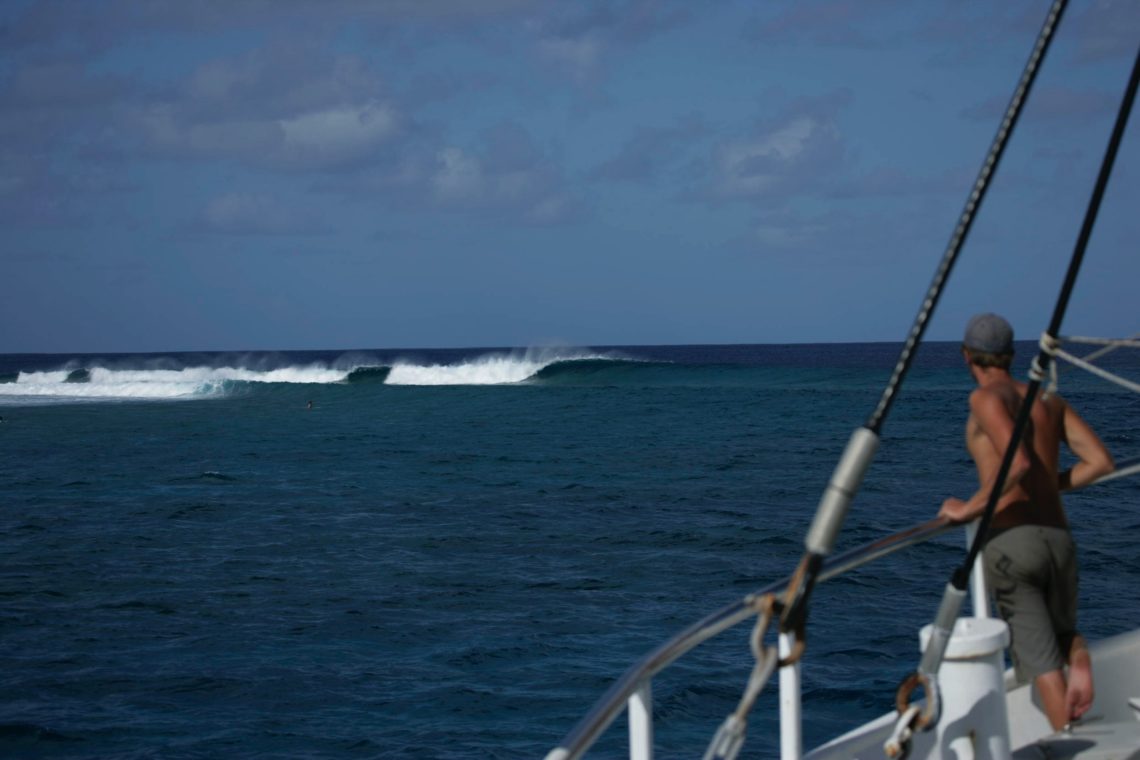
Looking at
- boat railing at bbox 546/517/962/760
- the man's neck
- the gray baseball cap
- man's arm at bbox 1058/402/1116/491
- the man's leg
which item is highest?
the gray baseball cap

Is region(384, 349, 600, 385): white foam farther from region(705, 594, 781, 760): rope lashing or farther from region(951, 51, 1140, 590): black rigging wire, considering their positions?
region(705, 594, 781, 760): rope lashing

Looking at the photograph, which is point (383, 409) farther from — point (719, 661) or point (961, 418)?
point (719, 661)

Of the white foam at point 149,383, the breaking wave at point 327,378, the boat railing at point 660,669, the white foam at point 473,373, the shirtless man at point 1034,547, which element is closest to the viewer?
the boat railing at point 660,669

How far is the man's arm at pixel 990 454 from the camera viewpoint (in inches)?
117

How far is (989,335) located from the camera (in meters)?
3.28

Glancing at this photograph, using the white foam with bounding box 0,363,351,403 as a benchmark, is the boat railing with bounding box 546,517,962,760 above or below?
below

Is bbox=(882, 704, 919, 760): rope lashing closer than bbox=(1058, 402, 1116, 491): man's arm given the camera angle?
Yes

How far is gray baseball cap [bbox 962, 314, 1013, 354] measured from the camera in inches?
129

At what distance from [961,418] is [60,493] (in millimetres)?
26277

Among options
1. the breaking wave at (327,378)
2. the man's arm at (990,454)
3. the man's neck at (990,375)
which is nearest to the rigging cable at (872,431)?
the man's arm at (990,454)

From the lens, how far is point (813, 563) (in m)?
2.17

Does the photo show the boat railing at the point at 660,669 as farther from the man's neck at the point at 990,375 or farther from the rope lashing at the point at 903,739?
the man's neck at the point at 990,375

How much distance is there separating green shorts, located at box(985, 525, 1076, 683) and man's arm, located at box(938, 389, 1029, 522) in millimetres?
197

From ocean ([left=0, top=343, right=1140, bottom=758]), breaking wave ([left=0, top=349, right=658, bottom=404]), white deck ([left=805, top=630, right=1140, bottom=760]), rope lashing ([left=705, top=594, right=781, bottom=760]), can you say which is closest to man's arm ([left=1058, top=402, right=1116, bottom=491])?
white deck ([left=805, top=630, right=1140, bottom=760])
